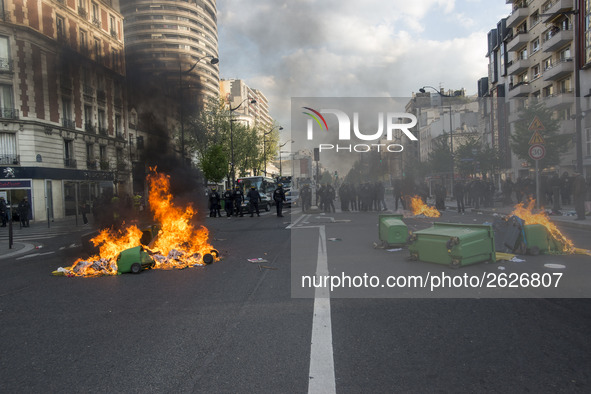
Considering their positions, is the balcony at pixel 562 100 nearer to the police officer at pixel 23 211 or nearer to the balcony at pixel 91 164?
the balcony at pixel 91 164

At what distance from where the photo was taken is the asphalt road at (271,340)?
311 centimetres

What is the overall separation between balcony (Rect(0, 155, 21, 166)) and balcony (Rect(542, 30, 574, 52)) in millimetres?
38813

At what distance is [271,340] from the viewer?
396 centimetres

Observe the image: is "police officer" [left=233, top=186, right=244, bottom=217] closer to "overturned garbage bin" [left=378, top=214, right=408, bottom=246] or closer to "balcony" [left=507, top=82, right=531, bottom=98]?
"overturned garbage bin" [left=378, top=214, right=408, bottom=246]

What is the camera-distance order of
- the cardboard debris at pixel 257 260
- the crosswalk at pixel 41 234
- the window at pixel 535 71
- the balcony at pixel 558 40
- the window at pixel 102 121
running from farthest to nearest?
the window at pixel 535 71 → the balcony at pixel 558 40 → the crosswalk at pixel 41 234 → the window at pixel 102 121 → the cardboard debris at pixel 257 260

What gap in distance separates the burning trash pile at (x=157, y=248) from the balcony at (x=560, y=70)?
113ft

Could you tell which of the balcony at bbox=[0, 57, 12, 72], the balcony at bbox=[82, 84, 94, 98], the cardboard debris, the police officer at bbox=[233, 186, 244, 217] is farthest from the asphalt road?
the police officer at bbox=[233, 186, 244, 217]

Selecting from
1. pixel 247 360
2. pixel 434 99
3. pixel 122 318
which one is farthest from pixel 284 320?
pixel 434 99

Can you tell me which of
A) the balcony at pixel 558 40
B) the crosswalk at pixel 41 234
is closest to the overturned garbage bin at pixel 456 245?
the crosswalk at pixel 41 234

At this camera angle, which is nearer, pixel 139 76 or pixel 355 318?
pixel 355 318

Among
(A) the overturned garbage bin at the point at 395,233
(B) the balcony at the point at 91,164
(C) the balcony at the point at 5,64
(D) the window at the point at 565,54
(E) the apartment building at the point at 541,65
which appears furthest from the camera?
(D) the window at the point at 565,54

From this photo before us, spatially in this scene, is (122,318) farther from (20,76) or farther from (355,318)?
(20,76)

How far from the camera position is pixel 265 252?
9.90 m

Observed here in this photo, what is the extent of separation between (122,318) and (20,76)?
6.56m
